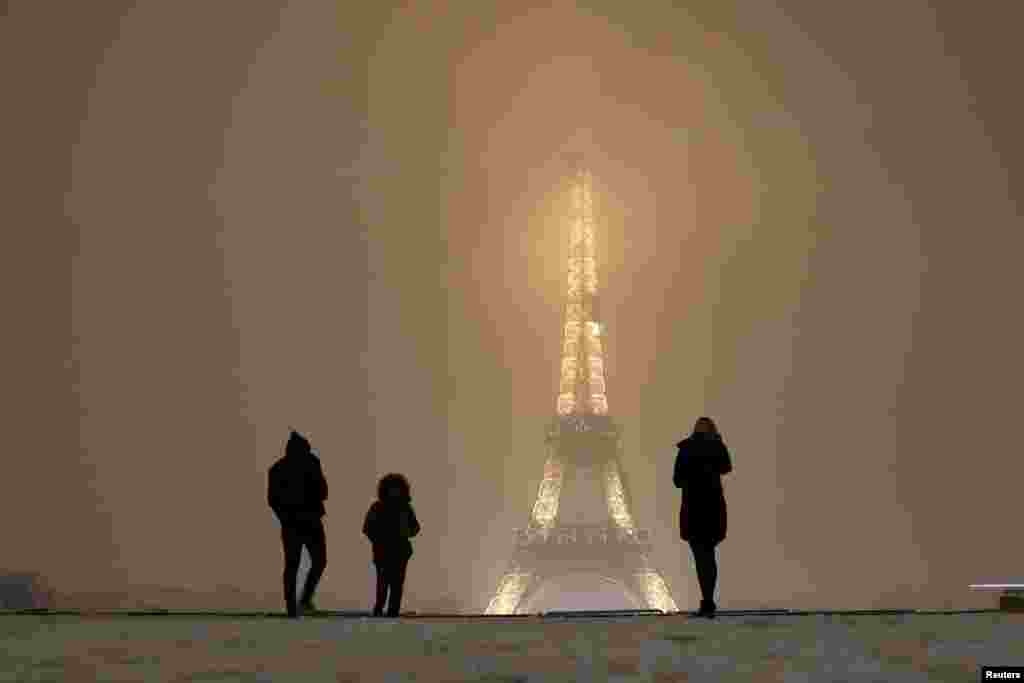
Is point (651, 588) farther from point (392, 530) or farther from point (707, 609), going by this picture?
point (707, 609)

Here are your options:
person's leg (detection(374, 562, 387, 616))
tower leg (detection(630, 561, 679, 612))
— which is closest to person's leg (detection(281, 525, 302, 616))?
person's leg (detection(374, 562, 387, 616))

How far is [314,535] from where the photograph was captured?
46.8 ft

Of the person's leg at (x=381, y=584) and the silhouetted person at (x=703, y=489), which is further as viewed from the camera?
the person's leg at (x=381, y=584)

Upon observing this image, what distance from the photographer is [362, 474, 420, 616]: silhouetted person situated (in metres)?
15.2

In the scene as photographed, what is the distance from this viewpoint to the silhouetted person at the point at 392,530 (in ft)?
50.0

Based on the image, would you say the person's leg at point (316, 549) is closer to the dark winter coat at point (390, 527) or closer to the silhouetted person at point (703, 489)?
the dark winter coat at point (390, 527)

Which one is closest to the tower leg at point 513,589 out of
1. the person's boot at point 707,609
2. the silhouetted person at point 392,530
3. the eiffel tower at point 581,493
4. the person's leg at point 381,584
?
the eiffel tower at point 581,493

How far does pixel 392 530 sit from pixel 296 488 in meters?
1.53

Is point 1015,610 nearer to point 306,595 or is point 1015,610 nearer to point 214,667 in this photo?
point 306,595

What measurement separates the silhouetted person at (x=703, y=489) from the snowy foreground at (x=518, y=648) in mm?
813

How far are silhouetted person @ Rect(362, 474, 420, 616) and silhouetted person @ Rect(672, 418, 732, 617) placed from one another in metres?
2.89

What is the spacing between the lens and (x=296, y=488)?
46.0 ft

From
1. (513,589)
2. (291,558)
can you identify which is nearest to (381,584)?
(291,558)

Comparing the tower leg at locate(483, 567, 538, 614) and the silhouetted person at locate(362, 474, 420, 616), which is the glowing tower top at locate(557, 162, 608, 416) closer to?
the tower leg at locate(483, 567, 538, 614)
